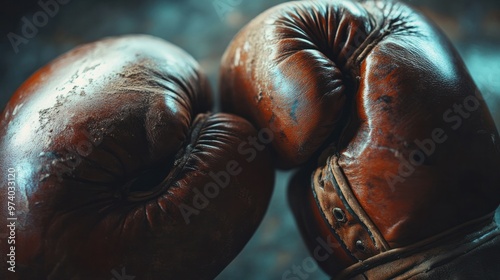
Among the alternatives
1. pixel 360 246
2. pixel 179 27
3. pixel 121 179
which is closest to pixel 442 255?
pixel 360 246

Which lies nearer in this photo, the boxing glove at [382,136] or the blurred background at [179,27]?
the boxing glove at [382,136]

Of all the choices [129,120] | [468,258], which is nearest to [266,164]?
[129,120]

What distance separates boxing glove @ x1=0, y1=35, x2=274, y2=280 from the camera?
0.83 metres

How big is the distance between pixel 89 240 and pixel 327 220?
44cm

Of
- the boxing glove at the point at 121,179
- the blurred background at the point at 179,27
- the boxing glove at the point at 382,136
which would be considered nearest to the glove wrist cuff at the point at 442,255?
the boxing glove at the point at 382,136

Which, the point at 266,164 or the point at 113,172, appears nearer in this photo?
the point at 113,172

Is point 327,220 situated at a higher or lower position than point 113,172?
lower

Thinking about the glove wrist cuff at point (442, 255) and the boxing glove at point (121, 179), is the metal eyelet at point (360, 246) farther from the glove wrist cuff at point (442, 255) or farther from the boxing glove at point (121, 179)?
the boxing glove at point (121, 179)

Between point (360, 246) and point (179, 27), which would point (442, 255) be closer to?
point (360, 246)

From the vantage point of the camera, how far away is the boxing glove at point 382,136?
0.87 m

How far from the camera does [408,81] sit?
2.90 ft

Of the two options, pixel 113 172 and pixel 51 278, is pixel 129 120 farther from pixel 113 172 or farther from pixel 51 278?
pixel 51 278

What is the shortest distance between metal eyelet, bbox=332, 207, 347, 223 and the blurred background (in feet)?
1.54

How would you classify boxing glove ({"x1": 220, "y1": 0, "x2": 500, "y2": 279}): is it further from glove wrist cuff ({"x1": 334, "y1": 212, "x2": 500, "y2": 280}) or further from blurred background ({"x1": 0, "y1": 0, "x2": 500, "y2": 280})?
blurred background ({"x1": 0, "y1": 0, "x2": 500, "y2": 280})
